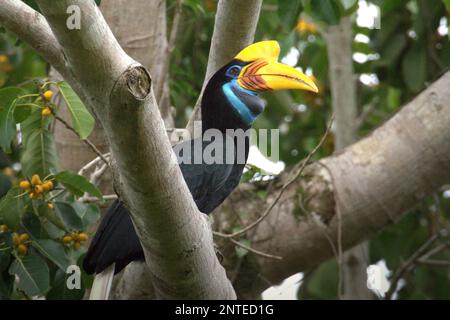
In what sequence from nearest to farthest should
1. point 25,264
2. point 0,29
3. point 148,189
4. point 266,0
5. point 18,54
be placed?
point 148,189
point 25,264
point 0,29
point 266,0
point 18,54

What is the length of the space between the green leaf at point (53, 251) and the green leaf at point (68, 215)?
0.10 meters

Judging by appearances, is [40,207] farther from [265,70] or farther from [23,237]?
[265,70]

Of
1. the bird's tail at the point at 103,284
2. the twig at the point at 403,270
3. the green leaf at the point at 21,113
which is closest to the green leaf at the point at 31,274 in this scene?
the bird's tail at the point at 103,284

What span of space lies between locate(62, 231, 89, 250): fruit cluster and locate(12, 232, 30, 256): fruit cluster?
17 centimetres

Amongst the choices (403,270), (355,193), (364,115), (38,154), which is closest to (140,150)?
(38,154)

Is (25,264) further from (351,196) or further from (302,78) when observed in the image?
(351,196)

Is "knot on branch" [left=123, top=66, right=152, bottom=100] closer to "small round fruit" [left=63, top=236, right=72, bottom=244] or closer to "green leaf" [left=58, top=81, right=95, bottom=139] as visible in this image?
"green leaf" [left=58, top=81, right=95, bottom=139]

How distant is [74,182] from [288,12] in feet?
3.65

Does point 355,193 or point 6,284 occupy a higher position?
point 355,193

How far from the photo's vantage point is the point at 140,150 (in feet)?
6.62

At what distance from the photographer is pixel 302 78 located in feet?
10.1

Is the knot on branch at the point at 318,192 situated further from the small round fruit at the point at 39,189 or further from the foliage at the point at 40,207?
the small round fruit at the point at 39,189

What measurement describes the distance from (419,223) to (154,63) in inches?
76.3

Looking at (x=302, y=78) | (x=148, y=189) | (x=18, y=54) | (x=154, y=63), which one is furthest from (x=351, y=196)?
(x=18, y=54)
